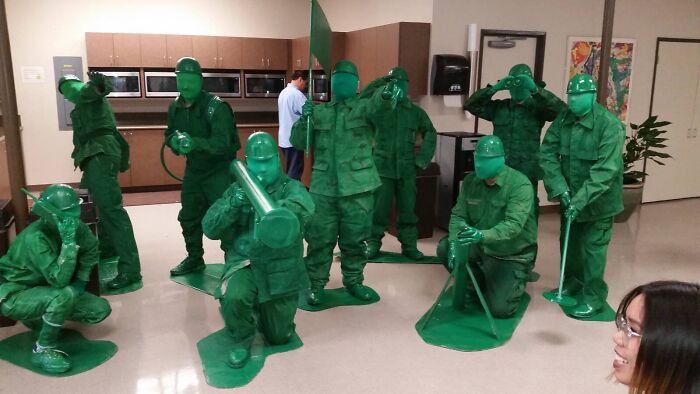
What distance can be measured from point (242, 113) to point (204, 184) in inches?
170

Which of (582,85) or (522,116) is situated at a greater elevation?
(582,85)

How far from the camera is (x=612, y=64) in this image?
6.38m

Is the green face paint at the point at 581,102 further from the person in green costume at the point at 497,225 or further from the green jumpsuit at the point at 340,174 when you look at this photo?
the green jumpsuit at the point at 340,174

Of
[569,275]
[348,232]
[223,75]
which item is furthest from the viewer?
[223,75]

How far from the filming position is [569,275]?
405 cm

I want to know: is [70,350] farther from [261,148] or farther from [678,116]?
[678,116]

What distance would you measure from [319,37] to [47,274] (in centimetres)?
208

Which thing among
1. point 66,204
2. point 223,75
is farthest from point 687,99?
point 66,204

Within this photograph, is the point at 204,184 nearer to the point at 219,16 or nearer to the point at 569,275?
the point at 569,275

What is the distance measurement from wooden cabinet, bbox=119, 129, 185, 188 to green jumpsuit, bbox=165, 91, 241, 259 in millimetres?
3351

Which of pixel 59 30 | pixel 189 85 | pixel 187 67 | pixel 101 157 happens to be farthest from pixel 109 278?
pixel 59 30

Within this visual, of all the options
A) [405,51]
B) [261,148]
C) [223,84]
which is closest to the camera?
[261,148]

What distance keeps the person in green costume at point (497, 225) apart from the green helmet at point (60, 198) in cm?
214

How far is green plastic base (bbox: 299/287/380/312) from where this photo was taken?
3806 millimetres
